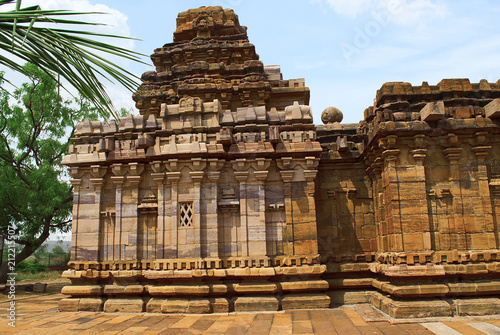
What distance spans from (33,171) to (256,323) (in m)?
14.7

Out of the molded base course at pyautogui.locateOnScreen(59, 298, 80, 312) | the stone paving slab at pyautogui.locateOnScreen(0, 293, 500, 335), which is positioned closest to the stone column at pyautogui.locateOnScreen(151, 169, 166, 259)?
the stone paving slab at pyautogui.locateOnScreen(0, 293, 500, 335)

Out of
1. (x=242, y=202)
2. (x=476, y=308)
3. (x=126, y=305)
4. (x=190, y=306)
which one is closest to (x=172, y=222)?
(x=242, y=202)

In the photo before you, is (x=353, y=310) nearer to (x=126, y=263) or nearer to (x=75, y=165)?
(x=126, y=263)

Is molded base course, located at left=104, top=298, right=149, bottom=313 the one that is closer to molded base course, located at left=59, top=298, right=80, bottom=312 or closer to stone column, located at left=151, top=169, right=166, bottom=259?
molded base course, located at left=59, top=298, right=80, bottom=312

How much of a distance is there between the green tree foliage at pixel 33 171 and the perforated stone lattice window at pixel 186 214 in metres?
9.97

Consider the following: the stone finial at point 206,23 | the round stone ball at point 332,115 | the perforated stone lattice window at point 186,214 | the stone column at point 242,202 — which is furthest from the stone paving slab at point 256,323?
the stone finial at point 206,23

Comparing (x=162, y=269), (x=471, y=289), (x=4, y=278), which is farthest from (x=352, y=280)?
(x=4, y=278)

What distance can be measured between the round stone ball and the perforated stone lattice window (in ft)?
17.7

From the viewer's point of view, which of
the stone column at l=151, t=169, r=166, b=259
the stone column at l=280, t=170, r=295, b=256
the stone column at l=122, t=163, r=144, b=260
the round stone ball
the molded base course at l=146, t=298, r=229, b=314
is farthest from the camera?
the round stone ball

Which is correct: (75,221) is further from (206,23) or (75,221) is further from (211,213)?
(206,23)

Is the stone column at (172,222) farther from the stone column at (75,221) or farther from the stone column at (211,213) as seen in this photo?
A: the stone column at (75,221)

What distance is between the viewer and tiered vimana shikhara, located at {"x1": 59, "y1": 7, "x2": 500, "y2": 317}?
9.08 metres

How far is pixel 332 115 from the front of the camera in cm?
1280

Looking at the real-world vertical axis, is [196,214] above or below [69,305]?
above
